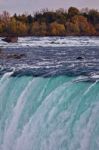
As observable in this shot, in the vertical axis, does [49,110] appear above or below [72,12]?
above

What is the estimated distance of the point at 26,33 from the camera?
76188 mm

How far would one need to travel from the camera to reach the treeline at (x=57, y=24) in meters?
70.6

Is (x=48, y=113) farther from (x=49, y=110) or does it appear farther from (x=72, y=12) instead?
(x=72, y=12)

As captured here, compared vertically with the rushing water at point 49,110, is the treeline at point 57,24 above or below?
below

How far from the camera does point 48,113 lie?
44.2ft

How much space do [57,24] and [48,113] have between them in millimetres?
58818

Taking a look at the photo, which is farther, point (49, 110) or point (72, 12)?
point (72, 12)

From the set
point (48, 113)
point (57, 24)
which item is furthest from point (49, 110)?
point (57, 24)

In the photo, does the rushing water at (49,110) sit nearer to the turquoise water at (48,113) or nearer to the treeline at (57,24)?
the turquoise water at (48,113)

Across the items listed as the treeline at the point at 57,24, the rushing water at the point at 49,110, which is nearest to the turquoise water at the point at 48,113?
the rushing water at the point at 49,110

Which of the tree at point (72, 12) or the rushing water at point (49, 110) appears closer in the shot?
the rushing water at point (49, 110)

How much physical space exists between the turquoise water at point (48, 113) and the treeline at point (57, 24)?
5307 cm

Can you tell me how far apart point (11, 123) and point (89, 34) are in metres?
54.4

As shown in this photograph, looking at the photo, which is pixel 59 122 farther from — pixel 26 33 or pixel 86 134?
pixel 26 33
